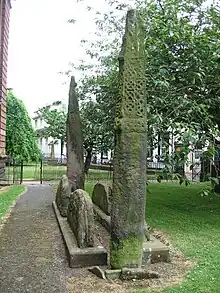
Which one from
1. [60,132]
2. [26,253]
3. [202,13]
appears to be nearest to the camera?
[26,253]

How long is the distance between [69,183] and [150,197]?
483 centimetres

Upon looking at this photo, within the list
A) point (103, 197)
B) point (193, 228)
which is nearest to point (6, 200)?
point (103, 197)

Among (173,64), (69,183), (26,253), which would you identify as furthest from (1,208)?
(173,64)

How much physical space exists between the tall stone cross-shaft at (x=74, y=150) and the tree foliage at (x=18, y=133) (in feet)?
84.9

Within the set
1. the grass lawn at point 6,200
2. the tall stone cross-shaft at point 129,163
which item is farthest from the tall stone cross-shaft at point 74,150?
the tall stone cross-shaft at point 129,163

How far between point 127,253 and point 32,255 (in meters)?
1.88

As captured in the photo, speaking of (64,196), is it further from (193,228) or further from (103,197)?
(193,228)

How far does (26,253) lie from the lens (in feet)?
21.5

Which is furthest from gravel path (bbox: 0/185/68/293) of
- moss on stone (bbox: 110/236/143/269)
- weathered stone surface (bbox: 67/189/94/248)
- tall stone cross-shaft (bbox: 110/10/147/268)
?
tall stone cross-shaft (bbox: 110/10/147/268)

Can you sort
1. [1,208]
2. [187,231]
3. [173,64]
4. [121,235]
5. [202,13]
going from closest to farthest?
1. [121,235]
2. [187,231]
3. [173,64]
4. [202,13]
5. [1,208]

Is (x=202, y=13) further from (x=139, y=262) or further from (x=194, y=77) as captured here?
(x=139, y=262)

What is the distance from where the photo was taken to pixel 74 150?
35.9ft

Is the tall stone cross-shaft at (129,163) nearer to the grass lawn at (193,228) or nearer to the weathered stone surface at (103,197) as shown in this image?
the grass lawn at (193,228)

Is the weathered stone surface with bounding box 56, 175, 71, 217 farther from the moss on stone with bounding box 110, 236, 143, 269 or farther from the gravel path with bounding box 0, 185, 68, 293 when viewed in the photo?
the moss on stone with bounding box 110, 236, 143, 269
